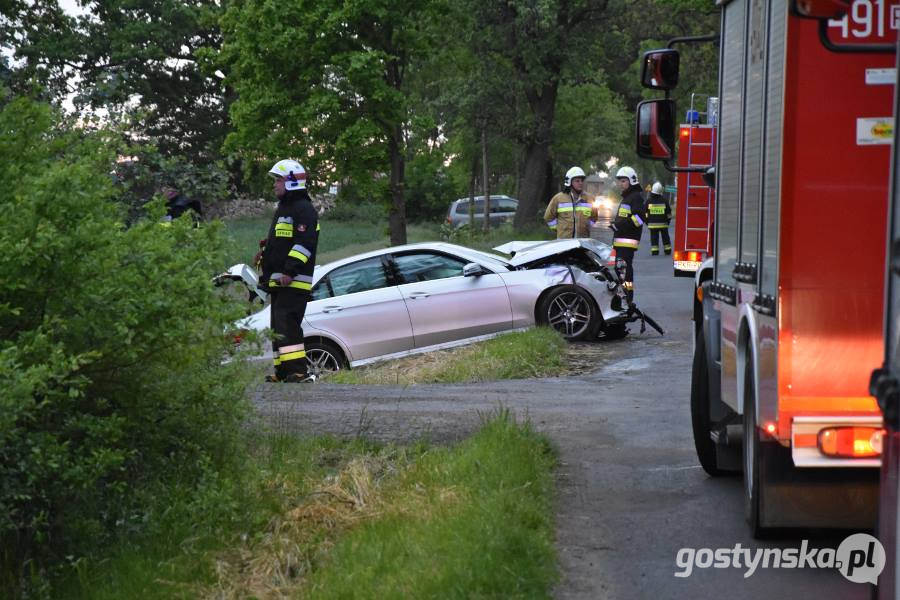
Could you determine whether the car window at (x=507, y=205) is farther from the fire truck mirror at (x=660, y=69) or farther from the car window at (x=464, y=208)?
the fire truck mirror at (x=660, y=69)

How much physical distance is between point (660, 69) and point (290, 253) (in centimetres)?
520

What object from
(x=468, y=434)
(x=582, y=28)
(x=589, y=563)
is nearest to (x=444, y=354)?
(x=468, y=434)

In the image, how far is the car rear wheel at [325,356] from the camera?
15172 millimetres

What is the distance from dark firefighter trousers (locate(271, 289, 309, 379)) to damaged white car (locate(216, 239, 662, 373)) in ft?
6.93

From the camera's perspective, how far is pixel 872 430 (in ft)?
17.5

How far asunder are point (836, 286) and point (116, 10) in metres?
58.6

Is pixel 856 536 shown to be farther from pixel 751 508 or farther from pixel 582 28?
pixel 582 28

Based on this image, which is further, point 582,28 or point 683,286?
point 582,28

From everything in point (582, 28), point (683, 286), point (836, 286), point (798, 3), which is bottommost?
point (683, 286)

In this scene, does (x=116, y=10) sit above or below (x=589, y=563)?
above

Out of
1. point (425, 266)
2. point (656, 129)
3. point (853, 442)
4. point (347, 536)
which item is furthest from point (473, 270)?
point (853, 442)

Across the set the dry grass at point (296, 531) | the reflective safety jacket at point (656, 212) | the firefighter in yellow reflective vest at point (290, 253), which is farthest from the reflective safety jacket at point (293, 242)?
the reflective safety jacket at point (656, 212)

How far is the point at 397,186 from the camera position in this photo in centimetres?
3058

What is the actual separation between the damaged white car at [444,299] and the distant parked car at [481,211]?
3448 centimetres
